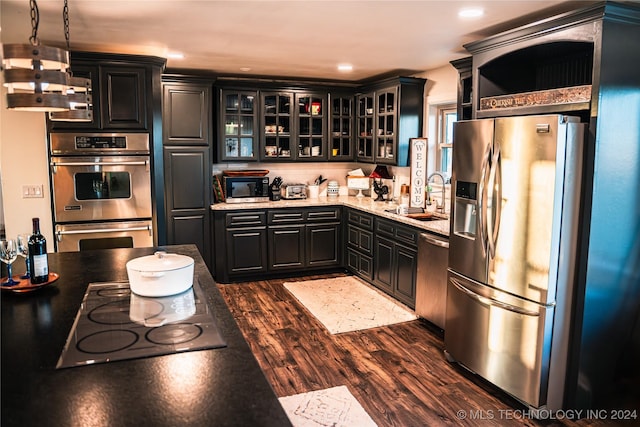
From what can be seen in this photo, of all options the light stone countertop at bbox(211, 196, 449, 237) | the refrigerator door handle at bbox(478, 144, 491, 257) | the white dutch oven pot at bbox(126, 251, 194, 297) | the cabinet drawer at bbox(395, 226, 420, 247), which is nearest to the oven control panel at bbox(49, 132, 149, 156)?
the light stone countertop at bbox(211, 196, 449, 237)

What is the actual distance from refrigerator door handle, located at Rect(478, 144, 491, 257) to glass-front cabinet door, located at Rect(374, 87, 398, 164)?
2375 mm

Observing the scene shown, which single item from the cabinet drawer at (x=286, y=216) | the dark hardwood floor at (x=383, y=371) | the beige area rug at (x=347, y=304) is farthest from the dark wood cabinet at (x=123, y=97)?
the beige area rug at (x=347, y=304)

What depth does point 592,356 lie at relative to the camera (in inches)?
109

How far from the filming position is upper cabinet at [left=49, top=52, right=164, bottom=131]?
3.99 metres

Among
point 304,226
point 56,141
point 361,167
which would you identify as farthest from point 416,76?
point 56,141

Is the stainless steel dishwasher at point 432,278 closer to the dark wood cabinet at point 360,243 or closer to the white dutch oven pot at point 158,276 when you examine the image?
the dark wood cabinet at point 360,243

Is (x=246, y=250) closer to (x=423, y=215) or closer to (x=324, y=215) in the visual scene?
(x=324, y=215)

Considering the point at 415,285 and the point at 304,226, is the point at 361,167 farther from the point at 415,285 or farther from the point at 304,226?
the point at 415,285

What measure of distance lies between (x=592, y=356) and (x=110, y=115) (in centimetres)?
405

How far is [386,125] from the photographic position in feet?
18.0

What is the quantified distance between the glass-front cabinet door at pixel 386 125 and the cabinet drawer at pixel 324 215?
81 cm

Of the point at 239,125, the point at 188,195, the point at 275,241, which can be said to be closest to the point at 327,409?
the point at 275,241

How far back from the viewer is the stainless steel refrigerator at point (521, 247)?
2.62 m

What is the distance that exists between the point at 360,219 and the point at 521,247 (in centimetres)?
273
